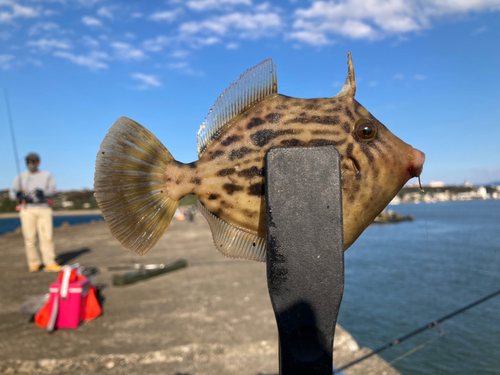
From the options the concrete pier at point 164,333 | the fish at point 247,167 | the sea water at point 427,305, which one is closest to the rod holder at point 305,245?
the fish at point 247,167

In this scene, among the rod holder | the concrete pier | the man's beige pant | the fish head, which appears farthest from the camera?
the man's beige pant

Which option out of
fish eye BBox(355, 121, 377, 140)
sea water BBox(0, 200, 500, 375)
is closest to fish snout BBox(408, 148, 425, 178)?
fish eye BBox(355, 121, 377, 140)

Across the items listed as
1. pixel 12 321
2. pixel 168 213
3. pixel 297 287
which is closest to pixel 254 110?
pixel 168 213

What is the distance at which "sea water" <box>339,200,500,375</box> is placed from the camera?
5992 mm

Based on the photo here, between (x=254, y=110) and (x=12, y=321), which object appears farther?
(x=12, y=321)

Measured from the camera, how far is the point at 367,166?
49.4 inches

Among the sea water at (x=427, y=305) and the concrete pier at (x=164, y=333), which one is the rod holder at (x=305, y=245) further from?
the concrete pier at (x=164, y=333)

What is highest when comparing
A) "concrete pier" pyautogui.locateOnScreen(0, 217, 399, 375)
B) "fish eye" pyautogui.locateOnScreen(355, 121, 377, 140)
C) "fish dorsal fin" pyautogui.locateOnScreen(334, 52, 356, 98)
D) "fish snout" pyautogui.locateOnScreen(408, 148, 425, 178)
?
"fish dorsal fin" pyautogui.locateOnScreen(334, 52, 356, 98)

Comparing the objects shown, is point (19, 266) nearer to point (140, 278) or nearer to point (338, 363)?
point (140, 278)

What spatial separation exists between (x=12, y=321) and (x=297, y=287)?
16.9 feet

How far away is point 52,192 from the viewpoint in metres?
6.51

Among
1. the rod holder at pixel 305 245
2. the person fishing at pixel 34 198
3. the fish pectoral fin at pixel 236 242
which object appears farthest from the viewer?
the person fishing at pixel 34 198

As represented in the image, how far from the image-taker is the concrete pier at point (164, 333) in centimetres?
347

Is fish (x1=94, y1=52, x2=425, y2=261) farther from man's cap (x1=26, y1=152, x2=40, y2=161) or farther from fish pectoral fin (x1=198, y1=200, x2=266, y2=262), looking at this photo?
man's cap (x1=26, y1=152, x2=40, y2=161)
